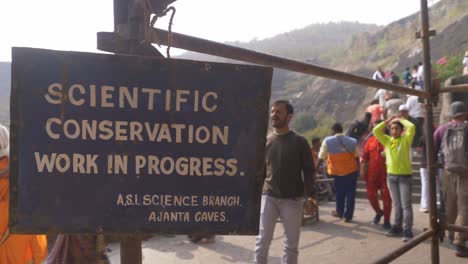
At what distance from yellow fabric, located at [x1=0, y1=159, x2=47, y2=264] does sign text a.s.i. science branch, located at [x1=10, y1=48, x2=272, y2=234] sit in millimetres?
1806

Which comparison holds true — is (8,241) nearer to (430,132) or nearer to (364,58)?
(430,132)

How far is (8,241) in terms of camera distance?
303cm

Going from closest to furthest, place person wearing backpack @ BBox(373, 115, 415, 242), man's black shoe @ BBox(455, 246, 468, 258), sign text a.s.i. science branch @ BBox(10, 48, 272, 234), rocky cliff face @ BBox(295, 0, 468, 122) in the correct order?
1. sign text a.s.i. science branch @ BBox(10, 48, 272, 234)
2. man's black shoe @ BBox(455, 246, 468, 258)
3. person wearing backpack @ BBox(373, 115, 415, 242)
4. rocky cliff face @ BBox(295, 0, 468, 122)

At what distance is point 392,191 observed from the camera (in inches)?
255

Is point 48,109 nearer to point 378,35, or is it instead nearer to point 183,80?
point 183,80

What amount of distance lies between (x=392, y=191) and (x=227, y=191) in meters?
5.45

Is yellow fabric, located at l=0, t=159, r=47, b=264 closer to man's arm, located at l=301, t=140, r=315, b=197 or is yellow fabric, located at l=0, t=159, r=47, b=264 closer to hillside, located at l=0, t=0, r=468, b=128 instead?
man's arm, located at l=301, t=140, r=315, b=197

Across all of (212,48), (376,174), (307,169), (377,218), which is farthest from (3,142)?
(377,218)

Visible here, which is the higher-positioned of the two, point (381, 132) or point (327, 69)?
point (327, 69)

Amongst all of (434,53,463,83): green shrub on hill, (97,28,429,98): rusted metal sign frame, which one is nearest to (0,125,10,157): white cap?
(97,28,429,98): rusted metal sign frame

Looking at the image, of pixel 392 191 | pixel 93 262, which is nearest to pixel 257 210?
pixel 93 262

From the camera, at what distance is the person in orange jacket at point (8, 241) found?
2.94 meters

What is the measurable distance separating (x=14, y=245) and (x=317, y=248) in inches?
169

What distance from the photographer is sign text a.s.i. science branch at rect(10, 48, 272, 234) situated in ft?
4.39
